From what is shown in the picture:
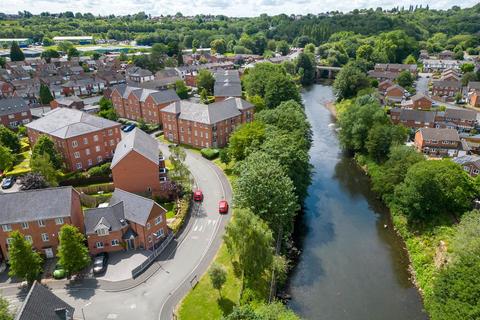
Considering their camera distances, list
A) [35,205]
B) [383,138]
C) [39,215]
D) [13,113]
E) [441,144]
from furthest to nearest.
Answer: [13,113] → [441,144] → [383,138] → [35,205] → [39,215]

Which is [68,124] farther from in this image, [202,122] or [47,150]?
[202,122]

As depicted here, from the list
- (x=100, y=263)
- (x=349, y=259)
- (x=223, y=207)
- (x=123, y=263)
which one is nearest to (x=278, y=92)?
(x=223, y=207)

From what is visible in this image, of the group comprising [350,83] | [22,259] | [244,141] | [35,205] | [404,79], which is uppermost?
[350,83]

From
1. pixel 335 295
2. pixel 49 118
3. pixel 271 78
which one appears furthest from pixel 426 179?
pixel 49 118

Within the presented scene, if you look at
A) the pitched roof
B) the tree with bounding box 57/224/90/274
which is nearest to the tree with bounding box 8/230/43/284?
the tree with bounding box 57/224/90/274

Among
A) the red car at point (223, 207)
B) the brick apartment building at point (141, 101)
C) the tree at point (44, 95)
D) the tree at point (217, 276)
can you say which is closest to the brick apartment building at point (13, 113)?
the tree at point (44, 95)

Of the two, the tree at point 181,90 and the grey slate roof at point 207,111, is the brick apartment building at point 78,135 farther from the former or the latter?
the tree at point 181,90
